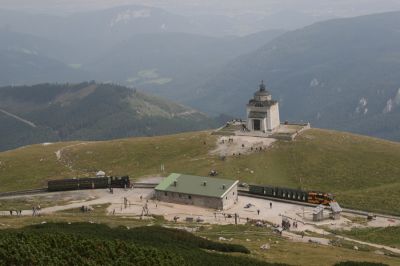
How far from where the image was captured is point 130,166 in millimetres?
142125

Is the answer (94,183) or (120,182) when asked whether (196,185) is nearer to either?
(120,182)

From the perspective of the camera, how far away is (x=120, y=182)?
125625mm

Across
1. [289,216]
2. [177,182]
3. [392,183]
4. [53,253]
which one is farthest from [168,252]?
[392,183]

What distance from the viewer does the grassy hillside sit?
398 feet

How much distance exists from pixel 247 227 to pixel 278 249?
17.9 metres

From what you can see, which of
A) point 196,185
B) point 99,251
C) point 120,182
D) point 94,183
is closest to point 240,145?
point 196,185

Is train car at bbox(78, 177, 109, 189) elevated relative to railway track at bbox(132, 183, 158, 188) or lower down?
elevated

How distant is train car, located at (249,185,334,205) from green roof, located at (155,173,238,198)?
6.46 meters

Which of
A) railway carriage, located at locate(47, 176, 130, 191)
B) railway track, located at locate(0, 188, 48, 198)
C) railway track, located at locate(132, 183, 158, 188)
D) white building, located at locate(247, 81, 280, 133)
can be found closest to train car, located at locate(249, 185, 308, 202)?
railway track, located at locate(132, 183, 158, 188)

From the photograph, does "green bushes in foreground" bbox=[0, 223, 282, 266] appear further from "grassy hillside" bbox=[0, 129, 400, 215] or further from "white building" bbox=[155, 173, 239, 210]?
"grassy hillside" bbox=[0, 129, 400, 215]

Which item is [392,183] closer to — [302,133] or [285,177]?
[285,177]

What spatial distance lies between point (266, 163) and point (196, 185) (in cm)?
2626

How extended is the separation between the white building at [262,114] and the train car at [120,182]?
4747 cm

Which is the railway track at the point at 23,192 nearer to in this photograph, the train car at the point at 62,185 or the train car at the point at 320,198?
the train car at the point at 62,185
